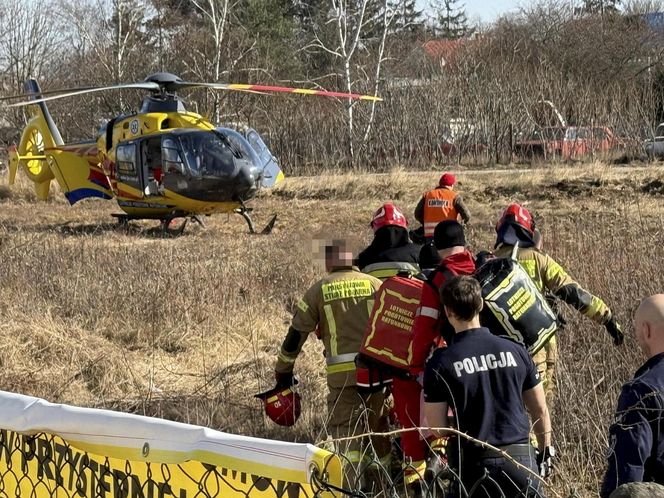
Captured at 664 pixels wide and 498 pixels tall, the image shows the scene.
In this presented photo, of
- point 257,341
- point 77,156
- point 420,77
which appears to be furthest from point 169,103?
point 420,77

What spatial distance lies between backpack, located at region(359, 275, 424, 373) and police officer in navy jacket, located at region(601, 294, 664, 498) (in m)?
1.79

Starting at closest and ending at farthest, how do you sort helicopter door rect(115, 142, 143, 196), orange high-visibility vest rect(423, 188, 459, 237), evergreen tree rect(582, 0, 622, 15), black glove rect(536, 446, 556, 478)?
1. black glove rect(536, 446, 556, 478)
2. orange high-visibility vest rect(423, 188, 459, 237)
3. helicopter door rect(115, 142, 143, 196)
4. evergreen tree rect(582, 0, 622, 15)

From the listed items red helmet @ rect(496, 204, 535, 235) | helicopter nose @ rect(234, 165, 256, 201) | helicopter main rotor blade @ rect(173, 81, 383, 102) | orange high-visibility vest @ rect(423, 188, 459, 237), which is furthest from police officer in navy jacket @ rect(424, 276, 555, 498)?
helicopter nose @ rect(234, 165, 256, 201)

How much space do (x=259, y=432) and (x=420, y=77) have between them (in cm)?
3001

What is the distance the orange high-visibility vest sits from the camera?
10.2 meters

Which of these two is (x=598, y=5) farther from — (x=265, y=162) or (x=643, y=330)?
(x=643, y=330)

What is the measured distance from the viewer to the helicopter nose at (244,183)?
16.8m

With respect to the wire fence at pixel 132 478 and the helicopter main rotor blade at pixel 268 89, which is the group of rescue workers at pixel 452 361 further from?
the helicopter main rotor blade at pixel 268 89

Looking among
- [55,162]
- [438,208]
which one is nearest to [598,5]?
[55,162]

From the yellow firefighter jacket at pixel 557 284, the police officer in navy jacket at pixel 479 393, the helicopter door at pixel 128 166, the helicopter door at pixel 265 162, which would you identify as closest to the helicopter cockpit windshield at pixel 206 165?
the helicopter door at pixel 265 162

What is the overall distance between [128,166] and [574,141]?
13.6m

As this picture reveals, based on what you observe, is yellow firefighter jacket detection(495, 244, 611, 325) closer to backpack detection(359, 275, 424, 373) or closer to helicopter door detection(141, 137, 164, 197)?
backpack detection(359, 275, 424, 373)

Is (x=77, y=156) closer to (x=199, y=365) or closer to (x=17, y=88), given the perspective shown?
(x=199, y=365)

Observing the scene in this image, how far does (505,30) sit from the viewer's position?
4903cm
